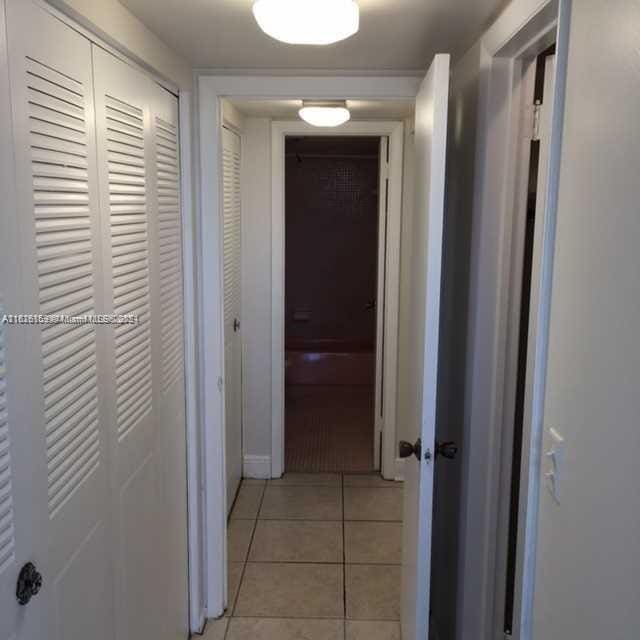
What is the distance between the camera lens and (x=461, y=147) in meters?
2.01

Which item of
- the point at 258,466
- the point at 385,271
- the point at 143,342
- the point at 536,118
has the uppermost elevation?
the point at 536,118

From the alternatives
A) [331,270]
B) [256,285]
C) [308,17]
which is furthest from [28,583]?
[331,270]

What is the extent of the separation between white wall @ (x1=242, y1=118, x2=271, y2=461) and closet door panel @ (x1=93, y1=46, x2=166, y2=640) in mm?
1722

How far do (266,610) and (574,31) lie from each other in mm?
2298

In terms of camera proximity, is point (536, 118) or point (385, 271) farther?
point (385, 271)

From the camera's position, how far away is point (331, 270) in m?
6.59

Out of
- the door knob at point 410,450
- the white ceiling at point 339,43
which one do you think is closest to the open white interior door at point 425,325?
the door knob at point 410,450

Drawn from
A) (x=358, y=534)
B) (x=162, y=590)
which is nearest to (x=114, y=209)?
(x=162, y=590)

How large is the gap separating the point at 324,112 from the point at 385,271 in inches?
43.7

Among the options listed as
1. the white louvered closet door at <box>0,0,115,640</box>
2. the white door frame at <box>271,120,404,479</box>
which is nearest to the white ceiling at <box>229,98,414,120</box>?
the white door frame at <box>271,120,404,479</box>

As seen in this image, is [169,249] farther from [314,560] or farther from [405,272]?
[405,272]

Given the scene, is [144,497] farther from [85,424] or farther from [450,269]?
[450,269]

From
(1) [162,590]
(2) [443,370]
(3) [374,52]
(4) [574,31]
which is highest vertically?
(3) [374,52]

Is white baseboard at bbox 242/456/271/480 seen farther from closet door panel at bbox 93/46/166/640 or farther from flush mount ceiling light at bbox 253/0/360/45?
flush mount ceiling light at bbox 253/0/360/45
